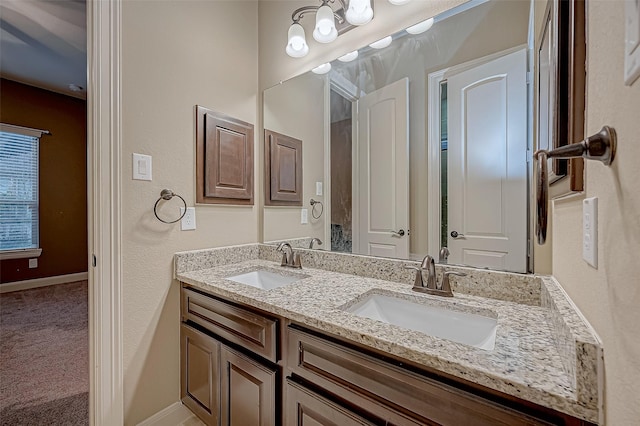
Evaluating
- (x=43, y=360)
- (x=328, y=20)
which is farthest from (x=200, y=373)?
(x=328, y=20)

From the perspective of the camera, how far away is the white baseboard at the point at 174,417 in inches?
58.2

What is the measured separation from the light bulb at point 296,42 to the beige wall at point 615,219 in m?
1.43

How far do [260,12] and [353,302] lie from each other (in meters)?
2.03

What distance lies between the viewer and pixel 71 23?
8.60 ft

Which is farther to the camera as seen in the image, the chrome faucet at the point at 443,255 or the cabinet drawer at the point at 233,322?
the chrome faucet at the point at 443,255

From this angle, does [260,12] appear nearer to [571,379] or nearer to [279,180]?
[279,180]

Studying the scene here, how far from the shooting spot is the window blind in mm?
3730

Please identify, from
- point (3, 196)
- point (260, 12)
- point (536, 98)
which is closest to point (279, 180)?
point (260, 12)

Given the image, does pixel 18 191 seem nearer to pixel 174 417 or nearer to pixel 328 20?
pixel 174 417

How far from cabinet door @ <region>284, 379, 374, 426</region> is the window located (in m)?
4.77

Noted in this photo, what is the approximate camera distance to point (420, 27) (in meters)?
1.31

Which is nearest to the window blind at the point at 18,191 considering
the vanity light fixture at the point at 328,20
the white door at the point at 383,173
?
the vanity light fixture at the point at 328,20

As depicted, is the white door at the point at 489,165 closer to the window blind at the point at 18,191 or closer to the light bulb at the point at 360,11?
the light bulb at the point at 360,11

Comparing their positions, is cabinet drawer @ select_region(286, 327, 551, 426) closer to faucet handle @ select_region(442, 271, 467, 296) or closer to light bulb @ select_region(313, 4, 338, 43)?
faucet handle @ select_region(442, 271, 467, 296)
